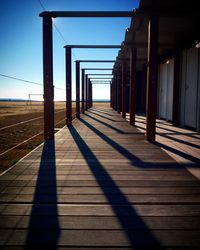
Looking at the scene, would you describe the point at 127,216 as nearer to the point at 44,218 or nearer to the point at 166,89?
the point at 44,218

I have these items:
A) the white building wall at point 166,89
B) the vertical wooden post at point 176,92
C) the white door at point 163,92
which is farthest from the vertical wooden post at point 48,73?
the white door at point 163,92

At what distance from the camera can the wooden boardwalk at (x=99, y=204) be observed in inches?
77.5

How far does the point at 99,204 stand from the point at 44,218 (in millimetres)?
605

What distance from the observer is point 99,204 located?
103 inches

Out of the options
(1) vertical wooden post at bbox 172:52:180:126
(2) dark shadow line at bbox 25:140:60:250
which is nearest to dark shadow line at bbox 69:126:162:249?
(2) dark shadow line at bbox 25:140:60:250

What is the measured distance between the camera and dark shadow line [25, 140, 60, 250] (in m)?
1.94

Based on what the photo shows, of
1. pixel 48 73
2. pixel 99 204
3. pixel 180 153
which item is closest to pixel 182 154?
pixel 180 153

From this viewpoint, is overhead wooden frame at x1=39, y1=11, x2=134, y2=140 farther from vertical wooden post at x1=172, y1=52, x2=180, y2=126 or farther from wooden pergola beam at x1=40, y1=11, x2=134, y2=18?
vertical wooden post at x1=172, y1=52, x2=180, y2=126

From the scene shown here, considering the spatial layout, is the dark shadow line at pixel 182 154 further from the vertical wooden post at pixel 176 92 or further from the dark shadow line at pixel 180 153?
the vertical wooden post at pixel 176 92

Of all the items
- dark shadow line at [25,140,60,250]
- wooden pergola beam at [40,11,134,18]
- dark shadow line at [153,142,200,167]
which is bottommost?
dark shadow line at [25,140,60,250]

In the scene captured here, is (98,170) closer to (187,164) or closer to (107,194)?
(107,194)

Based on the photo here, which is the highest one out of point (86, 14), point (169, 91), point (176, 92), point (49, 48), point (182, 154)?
point (86, 14)

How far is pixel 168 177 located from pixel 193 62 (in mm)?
6305

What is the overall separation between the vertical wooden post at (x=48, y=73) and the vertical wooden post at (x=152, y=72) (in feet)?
8.70
